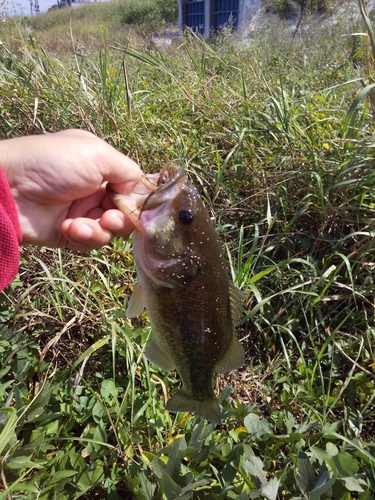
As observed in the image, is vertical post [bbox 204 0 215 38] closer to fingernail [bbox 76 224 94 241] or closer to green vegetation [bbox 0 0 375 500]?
green vegetation [bbox 0 0 375 500]

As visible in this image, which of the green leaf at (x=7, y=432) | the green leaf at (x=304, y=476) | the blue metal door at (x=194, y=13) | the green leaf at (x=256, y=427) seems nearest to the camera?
the green leaf at (x=7, y=432)

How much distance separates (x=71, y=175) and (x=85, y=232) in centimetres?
25

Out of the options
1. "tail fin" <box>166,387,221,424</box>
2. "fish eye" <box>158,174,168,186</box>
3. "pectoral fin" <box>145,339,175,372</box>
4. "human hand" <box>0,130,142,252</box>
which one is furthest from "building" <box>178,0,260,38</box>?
"tail fin" <box>166,387,221,424</box>

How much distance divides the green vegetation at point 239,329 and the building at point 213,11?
13.9 m

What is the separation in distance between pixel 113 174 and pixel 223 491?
1.33 metres

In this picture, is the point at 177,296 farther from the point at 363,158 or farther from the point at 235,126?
the point at 235,126

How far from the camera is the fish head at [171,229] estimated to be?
1361mm

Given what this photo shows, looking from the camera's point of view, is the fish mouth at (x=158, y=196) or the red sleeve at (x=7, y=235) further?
the red sleeve at (x=7, y=235)

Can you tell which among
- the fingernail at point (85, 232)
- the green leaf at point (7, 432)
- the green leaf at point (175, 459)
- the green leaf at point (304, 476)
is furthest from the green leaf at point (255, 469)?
the fingernail at point (85, 232)

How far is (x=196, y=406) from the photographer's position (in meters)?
1.53

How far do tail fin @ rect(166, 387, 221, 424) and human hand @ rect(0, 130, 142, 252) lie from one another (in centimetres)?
72

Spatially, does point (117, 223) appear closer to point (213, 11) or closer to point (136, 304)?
point (136, 304)

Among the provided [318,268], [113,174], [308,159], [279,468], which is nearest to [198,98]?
[308,159]

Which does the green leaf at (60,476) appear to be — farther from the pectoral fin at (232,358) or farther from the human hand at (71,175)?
the human hand at (71,175)
